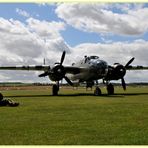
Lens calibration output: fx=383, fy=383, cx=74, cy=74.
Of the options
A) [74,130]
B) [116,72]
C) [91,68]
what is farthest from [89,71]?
[74,130]

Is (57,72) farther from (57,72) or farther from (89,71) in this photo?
(89,71)

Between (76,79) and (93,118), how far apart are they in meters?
31.8

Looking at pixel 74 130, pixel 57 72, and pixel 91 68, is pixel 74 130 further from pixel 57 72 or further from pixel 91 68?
pixel 91 68

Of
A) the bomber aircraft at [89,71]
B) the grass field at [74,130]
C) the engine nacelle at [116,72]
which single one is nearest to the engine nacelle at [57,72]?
the bomber aircraft at [89,71]

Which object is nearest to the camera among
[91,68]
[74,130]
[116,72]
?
[74,130]

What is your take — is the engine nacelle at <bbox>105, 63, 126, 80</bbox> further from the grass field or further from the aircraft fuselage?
the grass field

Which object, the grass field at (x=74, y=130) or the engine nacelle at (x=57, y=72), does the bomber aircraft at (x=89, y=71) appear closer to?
the engine nacelle at (x=57, y=72)

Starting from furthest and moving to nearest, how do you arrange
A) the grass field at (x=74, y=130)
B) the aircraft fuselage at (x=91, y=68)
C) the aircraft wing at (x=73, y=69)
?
the aircraft wing at (x=73, y=69), the aircraft fuselage at (x=91, y=68), the grass field at (x=74, y=130)

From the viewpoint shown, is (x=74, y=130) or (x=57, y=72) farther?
(x=57, y=72)

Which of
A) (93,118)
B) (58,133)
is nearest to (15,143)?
(58,133)

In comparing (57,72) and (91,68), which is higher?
(91,68)

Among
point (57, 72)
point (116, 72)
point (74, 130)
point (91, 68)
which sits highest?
point (91, 68)

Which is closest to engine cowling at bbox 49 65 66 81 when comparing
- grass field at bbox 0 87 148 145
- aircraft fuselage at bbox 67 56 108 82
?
aircraft fuselage at bbox 67 56 108 82

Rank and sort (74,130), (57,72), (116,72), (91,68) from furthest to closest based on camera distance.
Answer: (91,68)
(57,72)
(116,72)
(74,130)
